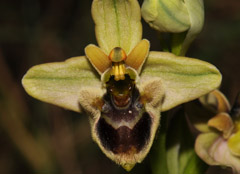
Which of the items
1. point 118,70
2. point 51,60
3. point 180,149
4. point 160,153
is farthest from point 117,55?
point 51,60

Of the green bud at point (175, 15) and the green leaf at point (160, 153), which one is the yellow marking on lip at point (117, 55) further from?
the green leaf at point (160, 153)

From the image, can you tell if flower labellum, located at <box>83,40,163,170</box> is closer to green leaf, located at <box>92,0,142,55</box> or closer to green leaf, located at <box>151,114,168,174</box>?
green leaf, located at <box>92,0,142,55</box>

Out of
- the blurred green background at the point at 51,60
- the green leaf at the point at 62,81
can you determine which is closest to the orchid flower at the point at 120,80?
the green leaf at the point at 62,81

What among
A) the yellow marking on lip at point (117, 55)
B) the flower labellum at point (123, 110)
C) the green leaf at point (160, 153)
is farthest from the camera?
the green leaf at point (160, 153)

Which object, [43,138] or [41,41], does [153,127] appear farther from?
[41,41]

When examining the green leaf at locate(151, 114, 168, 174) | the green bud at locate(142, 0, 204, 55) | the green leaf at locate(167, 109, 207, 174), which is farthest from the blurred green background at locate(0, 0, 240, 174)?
the green bud at locate(142, 0, 204, 55)

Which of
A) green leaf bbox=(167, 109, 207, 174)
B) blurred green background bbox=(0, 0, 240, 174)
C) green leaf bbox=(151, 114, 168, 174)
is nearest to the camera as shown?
green leaf bbox=(151, 114, 168, 174)
